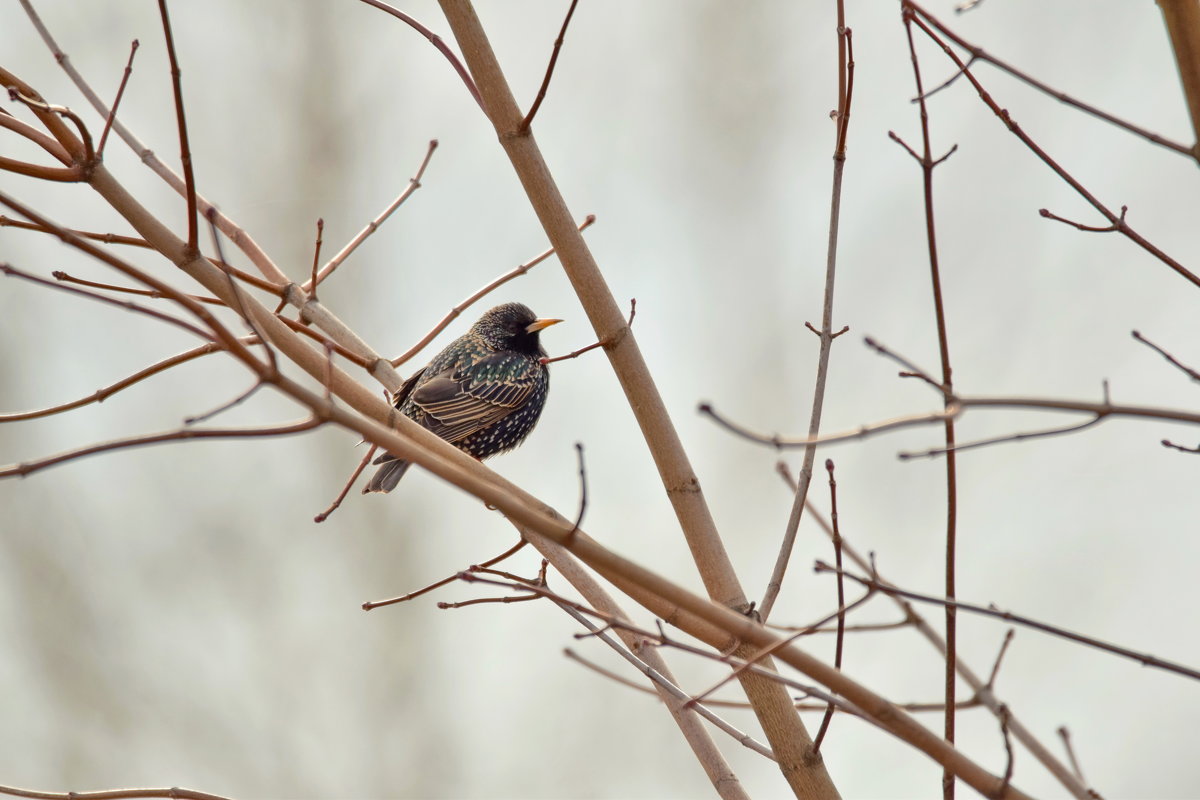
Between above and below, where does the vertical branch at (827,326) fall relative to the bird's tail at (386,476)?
below

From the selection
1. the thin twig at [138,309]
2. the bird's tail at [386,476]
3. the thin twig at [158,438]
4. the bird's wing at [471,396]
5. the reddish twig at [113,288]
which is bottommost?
the thin twig at [158,438]

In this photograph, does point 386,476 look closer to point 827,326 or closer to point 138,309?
point 827,326

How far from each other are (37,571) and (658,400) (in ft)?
32.9

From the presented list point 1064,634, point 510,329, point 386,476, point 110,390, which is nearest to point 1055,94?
point 1064,634

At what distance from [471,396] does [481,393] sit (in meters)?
0.07

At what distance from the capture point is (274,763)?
35.1 feet

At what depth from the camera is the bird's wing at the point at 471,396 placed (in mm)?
5125

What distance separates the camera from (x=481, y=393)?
5.28 m

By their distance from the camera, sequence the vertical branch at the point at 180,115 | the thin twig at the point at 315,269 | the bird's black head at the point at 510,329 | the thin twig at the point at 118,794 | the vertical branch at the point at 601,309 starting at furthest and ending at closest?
the bird's black head at the point at 510,329 → the thin twig at the point at 315,269 → the vertical branch at the point at 601,309 → the thin twig at the point at 118,794 → the vertical branch at the point at 180,115

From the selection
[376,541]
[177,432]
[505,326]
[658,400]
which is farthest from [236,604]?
[177,432]

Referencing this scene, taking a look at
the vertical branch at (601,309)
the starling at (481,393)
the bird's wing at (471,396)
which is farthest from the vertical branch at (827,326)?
the bird's wing at (471,396)

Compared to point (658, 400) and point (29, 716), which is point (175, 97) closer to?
point (658, 400)

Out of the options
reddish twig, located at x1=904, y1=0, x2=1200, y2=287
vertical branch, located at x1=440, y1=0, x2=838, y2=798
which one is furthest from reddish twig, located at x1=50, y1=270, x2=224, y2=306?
reddish twig, located at x1=904, y1=0, x2=1200, y2=287

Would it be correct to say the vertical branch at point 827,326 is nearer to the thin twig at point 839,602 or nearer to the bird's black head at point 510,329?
the thin twig at point 839,602
